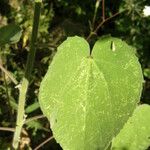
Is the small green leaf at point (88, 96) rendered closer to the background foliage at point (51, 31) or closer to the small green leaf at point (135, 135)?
the small green leaf at point (135, 135)

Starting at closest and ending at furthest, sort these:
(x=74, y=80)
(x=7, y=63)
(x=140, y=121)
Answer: (x=74, y=80), (x=140, y=121), (x=7, y=63)

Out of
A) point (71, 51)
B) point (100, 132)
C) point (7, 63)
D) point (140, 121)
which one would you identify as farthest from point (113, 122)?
point (7, 63)

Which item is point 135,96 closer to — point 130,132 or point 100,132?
point 100,132

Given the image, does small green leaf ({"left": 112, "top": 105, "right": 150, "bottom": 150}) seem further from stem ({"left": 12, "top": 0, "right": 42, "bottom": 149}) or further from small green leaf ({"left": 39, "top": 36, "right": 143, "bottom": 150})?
small green leaf ({"left": 39, "top": 36, "right": 143, "bottom": 150})

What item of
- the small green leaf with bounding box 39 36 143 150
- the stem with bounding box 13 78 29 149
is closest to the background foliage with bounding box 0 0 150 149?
the stem with bounding box 13 78 29 149

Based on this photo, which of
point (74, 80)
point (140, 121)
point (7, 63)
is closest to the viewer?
point (74, 80)

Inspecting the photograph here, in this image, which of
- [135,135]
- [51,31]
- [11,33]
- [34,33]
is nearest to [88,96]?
[34,33]
